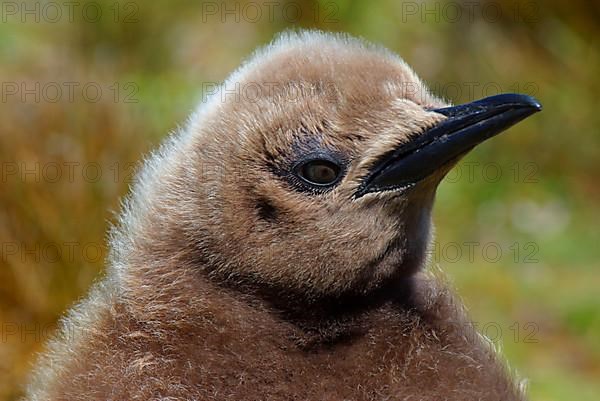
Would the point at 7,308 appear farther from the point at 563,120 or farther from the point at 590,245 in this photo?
the point at 563,120

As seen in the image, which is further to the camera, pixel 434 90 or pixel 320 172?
pixel 434 90

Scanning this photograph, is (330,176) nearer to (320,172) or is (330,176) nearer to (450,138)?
(320,172)

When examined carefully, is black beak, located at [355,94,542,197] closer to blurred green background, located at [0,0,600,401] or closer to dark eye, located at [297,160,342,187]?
dark eye, located at [297,160,342,187]

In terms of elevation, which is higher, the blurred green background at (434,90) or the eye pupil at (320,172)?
the eye pupil at (320,172)

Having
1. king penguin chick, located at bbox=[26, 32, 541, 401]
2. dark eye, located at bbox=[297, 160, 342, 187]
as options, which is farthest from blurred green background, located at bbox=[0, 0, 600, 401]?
dark eye, located at bbox=[297, 160, 342, 187]

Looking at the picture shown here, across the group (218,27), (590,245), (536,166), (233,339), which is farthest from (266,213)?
(218,27)

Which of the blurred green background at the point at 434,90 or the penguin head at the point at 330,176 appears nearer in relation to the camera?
the penguin head at the point at 330,176

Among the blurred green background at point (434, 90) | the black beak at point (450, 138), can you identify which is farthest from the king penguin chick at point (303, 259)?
the blurred green background at point (434, 90)

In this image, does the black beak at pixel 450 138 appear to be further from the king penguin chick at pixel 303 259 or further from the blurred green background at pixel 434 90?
the blurred green background at pixel 434 90

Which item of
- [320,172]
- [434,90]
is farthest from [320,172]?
[434,90]
